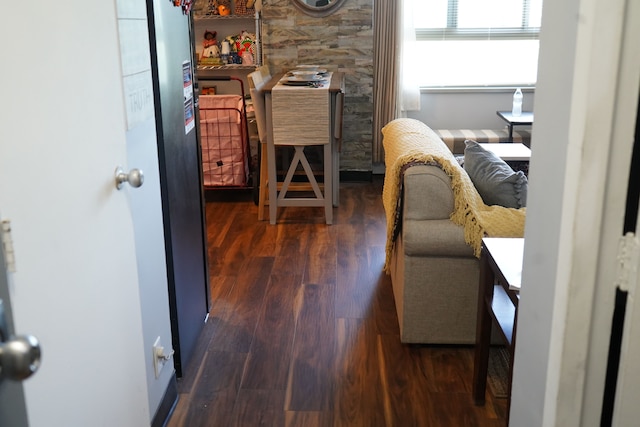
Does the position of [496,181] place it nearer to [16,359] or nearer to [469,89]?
[16,359]

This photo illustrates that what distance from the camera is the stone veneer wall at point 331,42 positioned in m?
5.45

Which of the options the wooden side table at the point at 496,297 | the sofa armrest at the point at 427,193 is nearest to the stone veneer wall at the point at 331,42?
the sofa armrest at the point at 427,193

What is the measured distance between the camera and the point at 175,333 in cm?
264

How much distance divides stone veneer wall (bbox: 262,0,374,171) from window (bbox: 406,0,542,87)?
0.43 metres

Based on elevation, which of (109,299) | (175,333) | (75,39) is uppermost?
(75,39)

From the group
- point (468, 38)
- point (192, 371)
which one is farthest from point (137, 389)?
point (468, 38)

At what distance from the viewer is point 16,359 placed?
89 cm

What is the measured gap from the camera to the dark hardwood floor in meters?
2.52

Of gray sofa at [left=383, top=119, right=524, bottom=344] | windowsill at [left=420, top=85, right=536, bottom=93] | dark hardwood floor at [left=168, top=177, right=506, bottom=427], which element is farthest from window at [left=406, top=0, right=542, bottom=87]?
gray sofa at [left=383, top=119, right=524, bottom=344]

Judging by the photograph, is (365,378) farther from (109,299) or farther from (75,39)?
(75,39)

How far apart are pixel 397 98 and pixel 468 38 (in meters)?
0.81

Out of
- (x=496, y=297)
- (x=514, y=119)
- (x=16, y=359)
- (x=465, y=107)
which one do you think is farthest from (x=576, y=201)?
(x=465, y=107)

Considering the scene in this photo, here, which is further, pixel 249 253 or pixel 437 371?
pixel 249 253

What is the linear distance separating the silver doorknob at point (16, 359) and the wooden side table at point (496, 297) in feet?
4.49
